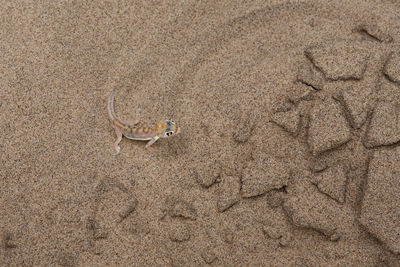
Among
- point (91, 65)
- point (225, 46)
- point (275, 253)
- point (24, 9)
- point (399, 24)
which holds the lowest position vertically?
point (275, 253)

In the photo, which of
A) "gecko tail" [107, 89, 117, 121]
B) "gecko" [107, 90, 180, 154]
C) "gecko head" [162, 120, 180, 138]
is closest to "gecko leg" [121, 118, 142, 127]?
"gecko" [107, 90, 180, 154]

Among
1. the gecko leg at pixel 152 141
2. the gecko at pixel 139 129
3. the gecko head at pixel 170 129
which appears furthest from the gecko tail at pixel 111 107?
the gecko head at pixel 170 129

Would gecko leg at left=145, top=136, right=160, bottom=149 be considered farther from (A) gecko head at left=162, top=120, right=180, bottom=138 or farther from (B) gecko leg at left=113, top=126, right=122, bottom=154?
(B) gecko leg at left=113, top=126, right=122, bottom=154

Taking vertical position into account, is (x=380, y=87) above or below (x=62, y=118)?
below

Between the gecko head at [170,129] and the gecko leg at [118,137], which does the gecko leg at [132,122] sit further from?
the gecko head at [170,129]

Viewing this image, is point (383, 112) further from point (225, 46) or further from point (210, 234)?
point (210, 234)

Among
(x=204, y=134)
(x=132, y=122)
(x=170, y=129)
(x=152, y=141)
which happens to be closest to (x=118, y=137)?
(x=132, y=122)

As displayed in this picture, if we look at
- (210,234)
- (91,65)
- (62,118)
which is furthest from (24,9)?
(210,234)
